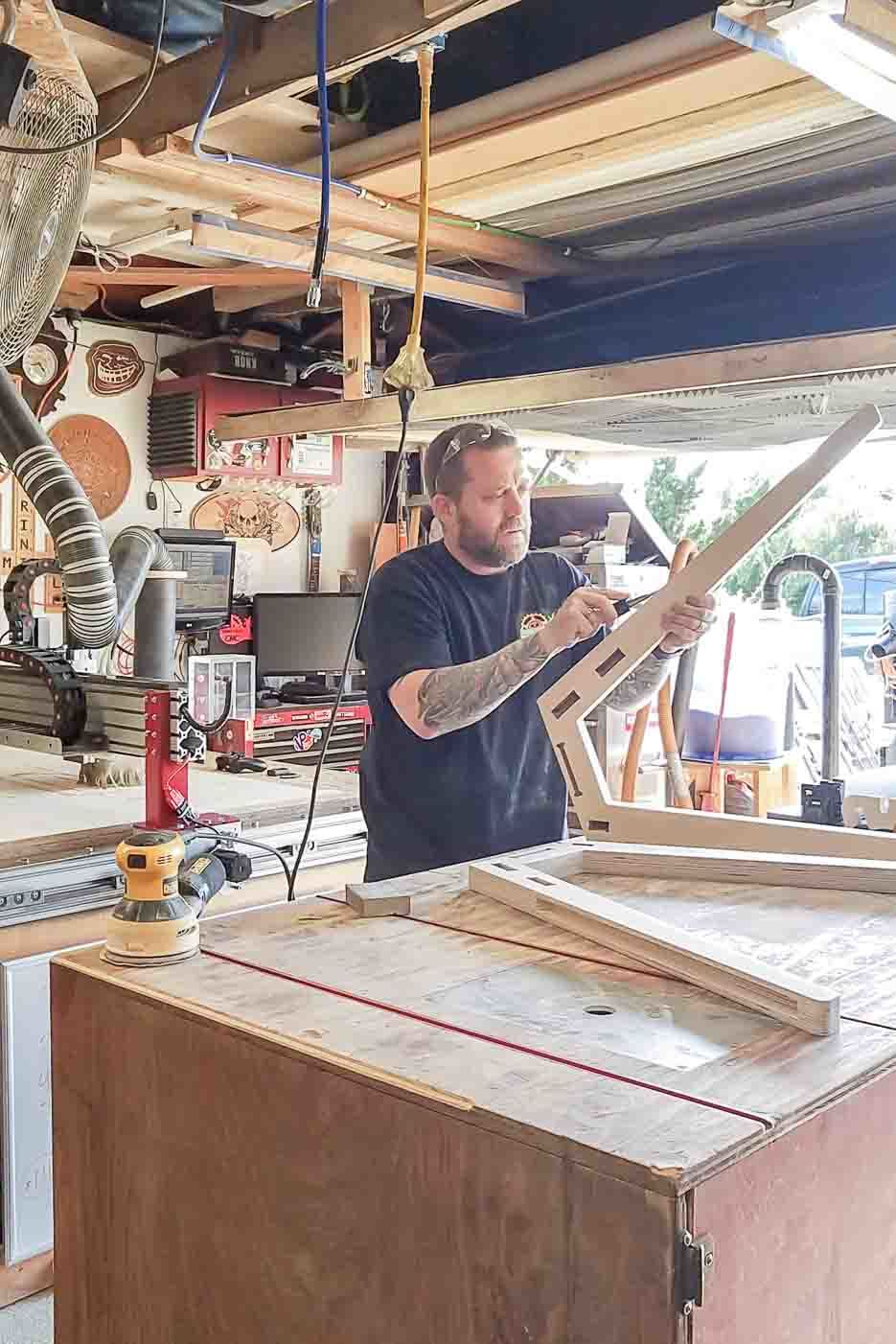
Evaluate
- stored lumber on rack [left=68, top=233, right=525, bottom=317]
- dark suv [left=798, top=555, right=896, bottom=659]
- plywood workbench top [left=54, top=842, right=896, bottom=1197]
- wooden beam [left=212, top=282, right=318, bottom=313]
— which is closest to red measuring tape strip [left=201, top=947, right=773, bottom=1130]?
plywood workbench top [left=54, top=842, right=896, bottom=1197]

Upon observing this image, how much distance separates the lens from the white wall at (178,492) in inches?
197

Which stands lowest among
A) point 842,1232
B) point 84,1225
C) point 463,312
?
point 84,1225

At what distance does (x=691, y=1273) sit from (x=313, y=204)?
206 cm

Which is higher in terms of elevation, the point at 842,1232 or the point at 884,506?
the point at 884,506

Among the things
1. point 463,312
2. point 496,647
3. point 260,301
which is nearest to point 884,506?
point 463,312

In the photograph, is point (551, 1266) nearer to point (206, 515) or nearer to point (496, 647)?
point (496, 647)

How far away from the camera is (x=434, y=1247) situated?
90cm

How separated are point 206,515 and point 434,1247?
4773 mm

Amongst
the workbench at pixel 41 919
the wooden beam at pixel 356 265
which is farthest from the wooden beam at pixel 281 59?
the workbench at pixel 41 919

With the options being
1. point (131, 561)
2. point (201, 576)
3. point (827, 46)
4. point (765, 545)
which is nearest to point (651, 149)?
point (827, 46)

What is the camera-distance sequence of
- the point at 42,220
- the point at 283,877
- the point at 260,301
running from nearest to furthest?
1. the point at 42,220
2. the point at 283,877
3. the point at 260,301

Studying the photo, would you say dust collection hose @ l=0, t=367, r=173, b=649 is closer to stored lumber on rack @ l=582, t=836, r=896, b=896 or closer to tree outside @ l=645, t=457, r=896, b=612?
stored lumber on rack @ l=582, t=836, r=896, b=896

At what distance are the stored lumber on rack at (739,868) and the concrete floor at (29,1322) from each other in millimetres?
1492

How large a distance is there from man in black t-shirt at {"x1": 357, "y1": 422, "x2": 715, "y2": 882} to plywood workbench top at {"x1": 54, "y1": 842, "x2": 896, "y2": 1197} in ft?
2.40
